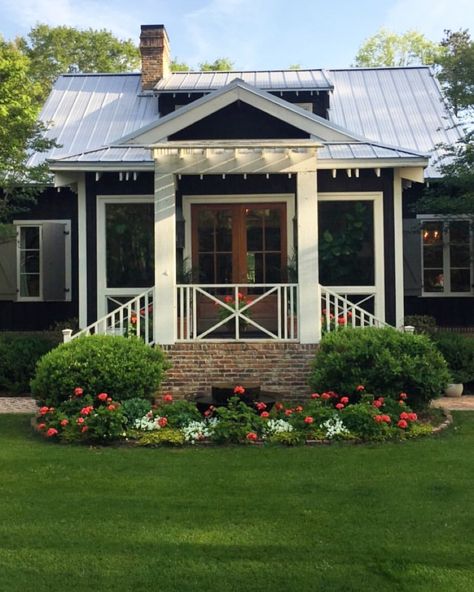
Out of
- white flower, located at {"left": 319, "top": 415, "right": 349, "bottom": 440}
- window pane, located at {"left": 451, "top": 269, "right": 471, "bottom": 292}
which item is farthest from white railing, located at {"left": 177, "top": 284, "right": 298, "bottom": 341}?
window pane, located at {"left": 451, "top": 269, "right": 471, "bottom": 292}

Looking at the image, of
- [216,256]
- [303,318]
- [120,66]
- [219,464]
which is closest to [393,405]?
[303,318]

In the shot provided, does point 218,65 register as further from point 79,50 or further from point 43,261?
point 43,261

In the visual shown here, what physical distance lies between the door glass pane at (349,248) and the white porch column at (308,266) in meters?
1.70

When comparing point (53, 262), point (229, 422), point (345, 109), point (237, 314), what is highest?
point (345, 109)

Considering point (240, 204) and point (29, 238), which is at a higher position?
point (240, 204)

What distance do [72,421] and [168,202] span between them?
338 centimetres

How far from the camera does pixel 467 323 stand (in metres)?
12.1

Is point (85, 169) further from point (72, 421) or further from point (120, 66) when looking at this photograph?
point (120, 66)

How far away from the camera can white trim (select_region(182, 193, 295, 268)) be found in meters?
10.8

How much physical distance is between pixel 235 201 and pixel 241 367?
3403mm

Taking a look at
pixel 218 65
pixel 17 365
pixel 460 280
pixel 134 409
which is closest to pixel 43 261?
pixel 17 365

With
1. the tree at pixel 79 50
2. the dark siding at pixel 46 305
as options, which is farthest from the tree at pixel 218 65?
the dark siding at pixel 46 305

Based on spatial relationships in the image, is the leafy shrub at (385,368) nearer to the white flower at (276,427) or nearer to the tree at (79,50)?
the white flower at (276,427)

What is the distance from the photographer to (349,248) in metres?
10.5
